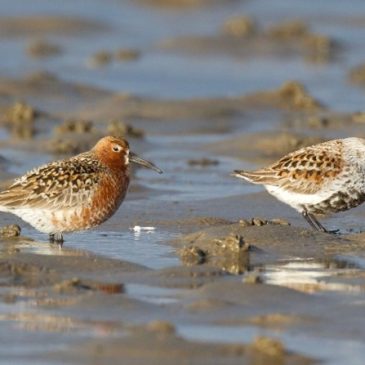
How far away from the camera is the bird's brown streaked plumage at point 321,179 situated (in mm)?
15079

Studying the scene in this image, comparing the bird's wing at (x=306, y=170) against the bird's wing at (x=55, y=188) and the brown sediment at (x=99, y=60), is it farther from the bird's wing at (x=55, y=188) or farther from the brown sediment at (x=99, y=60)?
the brown sediment at (x=99, y=60)

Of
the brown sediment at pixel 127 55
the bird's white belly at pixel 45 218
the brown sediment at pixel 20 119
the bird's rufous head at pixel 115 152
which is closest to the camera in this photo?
the bird's white belly at pixel 45 218

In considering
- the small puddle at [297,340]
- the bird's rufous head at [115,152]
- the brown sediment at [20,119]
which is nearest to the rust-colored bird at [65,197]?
the bird's rufous head at [115,152]

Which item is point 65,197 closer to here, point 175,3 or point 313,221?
point 313,221

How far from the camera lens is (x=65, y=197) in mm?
14250

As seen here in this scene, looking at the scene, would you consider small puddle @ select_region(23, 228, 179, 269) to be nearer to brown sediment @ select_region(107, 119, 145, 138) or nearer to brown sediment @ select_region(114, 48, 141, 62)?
brown sediment @ select_region(107, 119, 145, 138)

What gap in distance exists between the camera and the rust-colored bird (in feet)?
46.6

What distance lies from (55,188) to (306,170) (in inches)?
120

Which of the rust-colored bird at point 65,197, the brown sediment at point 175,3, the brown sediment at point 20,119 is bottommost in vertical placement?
the rust-colored bird at point 65,197

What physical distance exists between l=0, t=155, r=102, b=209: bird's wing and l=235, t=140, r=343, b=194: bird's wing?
7.45 ft

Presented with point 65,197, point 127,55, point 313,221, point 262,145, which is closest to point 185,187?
point 262,145

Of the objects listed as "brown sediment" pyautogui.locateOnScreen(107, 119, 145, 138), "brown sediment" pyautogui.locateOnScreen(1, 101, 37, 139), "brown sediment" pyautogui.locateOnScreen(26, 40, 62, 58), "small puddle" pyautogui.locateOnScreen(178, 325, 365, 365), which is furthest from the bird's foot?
"brown sediment" pyautogui.locateOnScreen(26, 40, 62, 58)

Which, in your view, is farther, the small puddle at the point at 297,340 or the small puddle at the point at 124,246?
the small puddle at the point at 124,246

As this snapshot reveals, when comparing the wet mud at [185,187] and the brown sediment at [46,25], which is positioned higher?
the brown sediment at [46,25]
